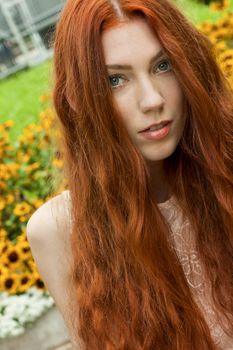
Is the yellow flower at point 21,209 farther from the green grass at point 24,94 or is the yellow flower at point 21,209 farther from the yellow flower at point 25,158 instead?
the green grass at point 24,94

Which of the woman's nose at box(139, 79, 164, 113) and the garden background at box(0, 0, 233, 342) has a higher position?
the woman's nose at box(139, 79, 164, 113)

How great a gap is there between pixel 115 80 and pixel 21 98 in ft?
17.3

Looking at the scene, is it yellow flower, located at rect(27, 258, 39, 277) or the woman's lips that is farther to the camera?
yellow flower, located at rect(27, 258, 39, 277)

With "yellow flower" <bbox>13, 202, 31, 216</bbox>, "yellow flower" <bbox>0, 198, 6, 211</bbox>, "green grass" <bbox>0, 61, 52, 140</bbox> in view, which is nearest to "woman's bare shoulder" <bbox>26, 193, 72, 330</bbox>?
"yellow flower" <bbox>13, 202, 31, 216</bbox>

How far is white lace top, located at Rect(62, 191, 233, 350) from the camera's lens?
1.72 meters

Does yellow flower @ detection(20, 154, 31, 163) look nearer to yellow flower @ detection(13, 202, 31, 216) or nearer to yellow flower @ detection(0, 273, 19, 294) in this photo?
yellow flower @ detection(13, 202, 31, 216)

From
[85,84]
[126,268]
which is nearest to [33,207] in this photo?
[126,268]

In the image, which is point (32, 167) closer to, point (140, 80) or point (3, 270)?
point (3, 270)

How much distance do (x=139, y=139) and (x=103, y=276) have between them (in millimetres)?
406

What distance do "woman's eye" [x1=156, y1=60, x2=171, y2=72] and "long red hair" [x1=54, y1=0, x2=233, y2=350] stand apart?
17mm

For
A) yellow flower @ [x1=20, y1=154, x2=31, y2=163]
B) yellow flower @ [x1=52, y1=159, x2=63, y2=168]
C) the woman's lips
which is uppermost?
the woman's lips

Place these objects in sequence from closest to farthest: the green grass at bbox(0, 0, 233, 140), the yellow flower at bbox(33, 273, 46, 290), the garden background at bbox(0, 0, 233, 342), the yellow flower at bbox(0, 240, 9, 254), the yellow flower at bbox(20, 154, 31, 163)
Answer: the garden background at bbox(0, 0, 233, 342) < the yellow flower at bbox(33, 273, 46, 290) < the yellow flower at bbox(0, 240, 9, 254) < the yellow flower at bbox(20, 154, 31, 163) < the green grass at bbox(0, 0, 233, 140)

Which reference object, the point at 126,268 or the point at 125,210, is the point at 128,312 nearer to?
the point at 126,268

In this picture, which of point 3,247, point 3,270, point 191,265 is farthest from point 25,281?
point 191,265
